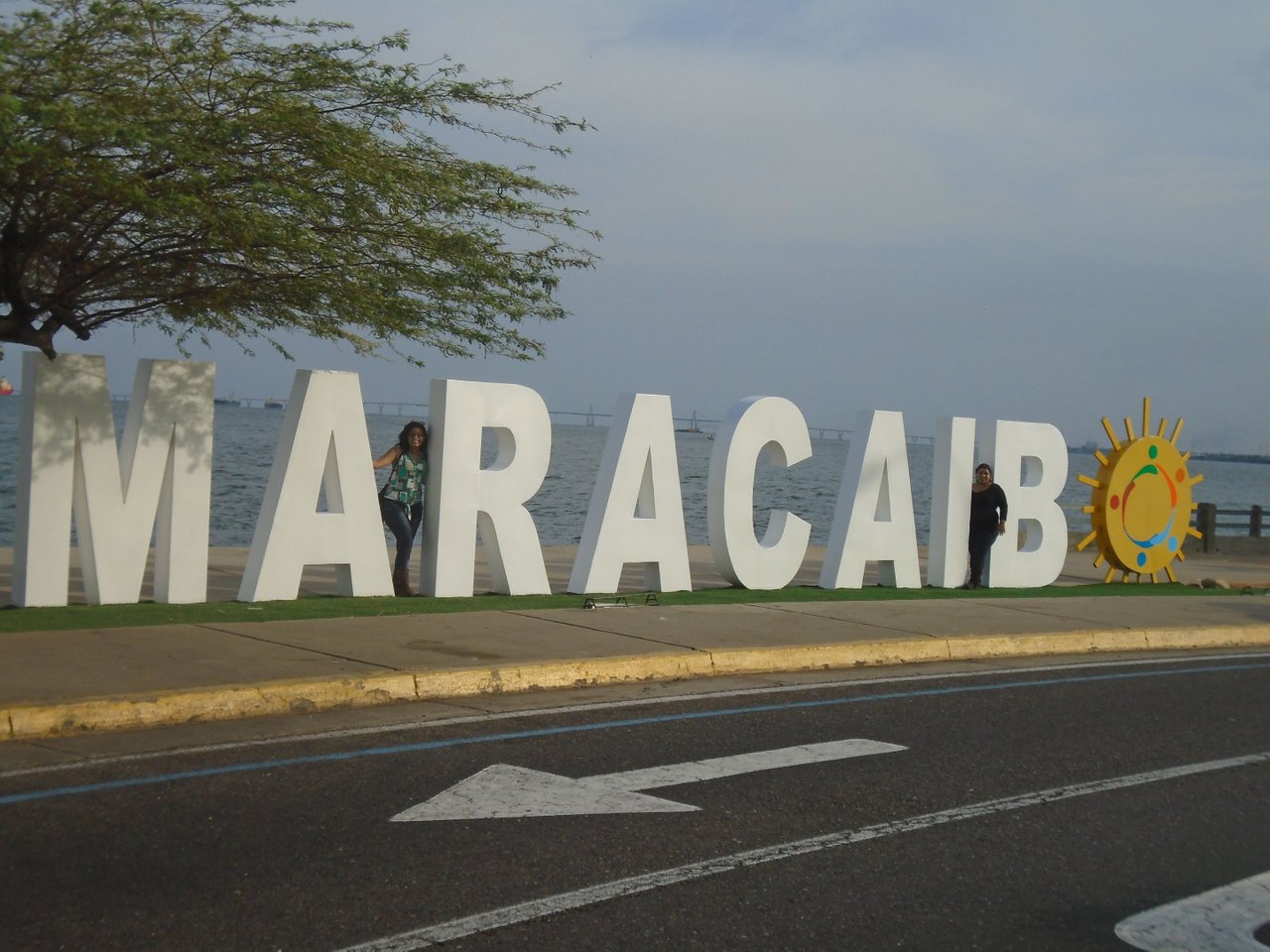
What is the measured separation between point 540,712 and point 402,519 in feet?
17.9

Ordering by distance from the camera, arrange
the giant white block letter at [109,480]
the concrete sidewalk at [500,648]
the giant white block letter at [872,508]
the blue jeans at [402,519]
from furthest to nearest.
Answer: the giant white block letter at [872,508] < the blue jeans at [402,519] < the giant white block letter at [109,480] < the concrete sidewalk at [500,648]

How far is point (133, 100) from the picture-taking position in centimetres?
983

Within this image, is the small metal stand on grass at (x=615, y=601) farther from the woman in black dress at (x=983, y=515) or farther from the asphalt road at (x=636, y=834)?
the woman in black dress at (x=983, y=515)

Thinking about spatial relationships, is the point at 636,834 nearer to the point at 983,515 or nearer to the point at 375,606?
the point at 375,606

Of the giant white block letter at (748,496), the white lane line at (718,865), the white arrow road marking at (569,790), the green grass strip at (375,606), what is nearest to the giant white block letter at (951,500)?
the green grass strip at (375,606)

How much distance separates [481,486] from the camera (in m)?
14.1

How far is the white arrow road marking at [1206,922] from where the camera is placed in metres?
4.82

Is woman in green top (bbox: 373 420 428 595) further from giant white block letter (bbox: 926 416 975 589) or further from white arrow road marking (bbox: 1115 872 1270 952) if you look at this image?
white arrow road marking (bbox: 1115 872 1270 952)

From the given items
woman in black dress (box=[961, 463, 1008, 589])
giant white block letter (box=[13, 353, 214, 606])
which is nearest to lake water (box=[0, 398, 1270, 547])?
woman in black dress (box=[961, 463, 1008, 589])

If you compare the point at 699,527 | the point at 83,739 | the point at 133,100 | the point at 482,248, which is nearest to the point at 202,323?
the point at 482,248

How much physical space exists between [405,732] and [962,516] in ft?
38.9

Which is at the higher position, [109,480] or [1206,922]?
[109,480]

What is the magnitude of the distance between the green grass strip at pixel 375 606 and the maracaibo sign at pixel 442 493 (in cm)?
30

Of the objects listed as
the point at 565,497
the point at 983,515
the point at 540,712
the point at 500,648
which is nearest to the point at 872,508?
the point at 983,515
